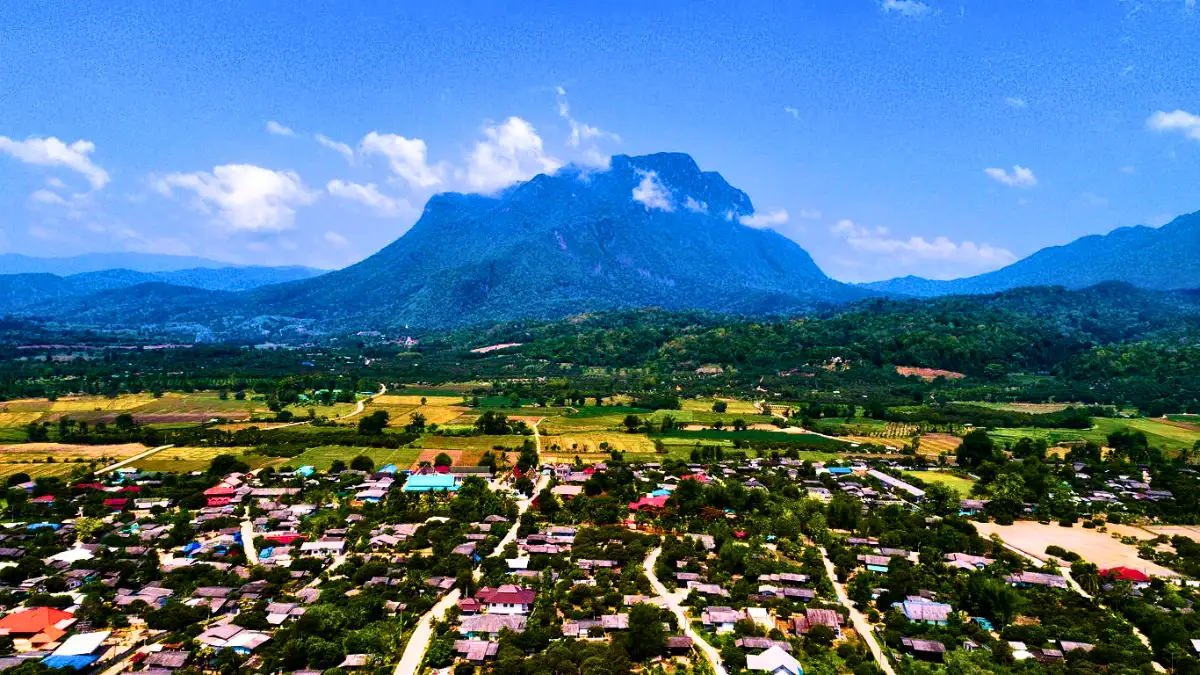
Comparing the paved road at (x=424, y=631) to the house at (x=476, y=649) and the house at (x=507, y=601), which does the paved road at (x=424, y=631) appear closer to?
the house at (x=476, y=649)

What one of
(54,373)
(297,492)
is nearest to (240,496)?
(297,492)

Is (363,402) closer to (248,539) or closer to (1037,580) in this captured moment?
(248,539)

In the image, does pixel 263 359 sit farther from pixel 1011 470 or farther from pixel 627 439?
pixel 1011 470

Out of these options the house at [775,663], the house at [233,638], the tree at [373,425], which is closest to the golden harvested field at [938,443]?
the house at [775,663]

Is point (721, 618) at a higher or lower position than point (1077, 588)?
higher

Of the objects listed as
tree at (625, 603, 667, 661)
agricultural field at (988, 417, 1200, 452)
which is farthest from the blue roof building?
agricultural field at (988, 417, 1200, 452)

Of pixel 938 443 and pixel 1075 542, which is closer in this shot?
pixel 1075 542

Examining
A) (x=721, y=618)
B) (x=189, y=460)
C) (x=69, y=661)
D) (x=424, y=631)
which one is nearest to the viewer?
(x=69, y=661)

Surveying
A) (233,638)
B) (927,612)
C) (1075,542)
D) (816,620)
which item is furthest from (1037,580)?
(233,638)

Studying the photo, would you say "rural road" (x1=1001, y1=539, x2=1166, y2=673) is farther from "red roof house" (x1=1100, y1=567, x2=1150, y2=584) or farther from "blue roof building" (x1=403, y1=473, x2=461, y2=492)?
"blue roof building" (x1=403, y1=473, x2=461, y2=492)
